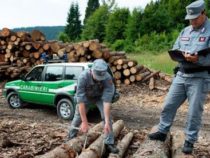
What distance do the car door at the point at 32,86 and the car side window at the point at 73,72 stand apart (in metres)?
1.14

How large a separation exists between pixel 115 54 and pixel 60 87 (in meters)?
6.47

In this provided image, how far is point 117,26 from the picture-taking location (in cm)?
5819

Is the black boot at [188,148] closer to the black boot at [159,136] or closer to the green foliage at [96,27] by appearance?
the black boot at [159,136]

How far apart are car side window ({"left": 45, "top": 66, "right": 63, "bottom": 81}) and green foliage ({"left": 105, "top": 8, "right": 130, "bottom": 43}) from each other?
42901 mm

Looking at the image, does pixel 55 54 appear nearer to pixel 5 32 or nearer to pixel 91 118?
pixel 5 32

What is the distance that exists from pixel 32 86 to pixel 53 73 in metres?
1.01

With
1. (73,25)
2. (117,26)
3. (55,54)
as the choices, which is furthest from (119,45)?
(73,25)

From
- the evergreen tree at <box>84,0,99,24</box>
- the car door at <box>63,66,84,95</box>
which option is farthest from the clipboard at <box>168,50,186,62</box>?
the evergreen tree at <box>84,0,99,24</box>

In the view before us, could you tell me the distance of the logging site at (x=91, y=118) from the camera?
301 inches

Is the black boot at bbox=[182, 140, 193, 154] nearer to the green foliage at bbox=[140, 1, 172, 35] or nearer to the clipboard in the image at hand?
the clipboard

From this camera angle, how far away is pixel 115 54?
65.1ft

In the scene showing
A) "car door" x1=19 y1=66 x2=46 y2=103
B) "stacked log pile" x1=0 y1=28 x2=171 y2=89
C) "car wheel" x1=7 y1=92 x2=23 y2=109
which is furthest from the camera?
"stacked log pile" x1=0 y1=28 x2=171 y2=89

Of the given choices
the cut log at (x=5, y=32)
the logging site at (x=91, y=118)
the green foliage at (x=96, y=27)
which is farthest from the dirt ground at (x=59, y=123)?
the green foliage at (x=96, y=27)

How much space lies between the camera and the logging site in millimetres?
7645
